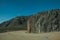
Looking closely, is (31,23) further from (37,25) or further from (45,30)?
(45,30)

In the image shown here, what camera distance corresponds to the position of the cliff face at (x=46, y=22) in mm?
34750

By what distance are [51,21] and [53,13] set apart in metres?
2.56

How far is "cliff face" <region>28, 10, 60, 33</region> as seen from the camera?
3475 centimetres

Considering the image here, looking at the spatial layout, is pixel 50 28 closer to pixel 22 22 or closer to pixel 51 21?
pixel 51 21

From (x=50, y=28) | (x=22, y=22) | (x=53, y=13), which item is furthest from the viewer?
(x=22, y=22)

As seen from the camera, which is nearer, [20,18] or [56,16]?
[56,16]

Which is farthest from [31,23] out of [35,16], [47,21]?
[47,21]

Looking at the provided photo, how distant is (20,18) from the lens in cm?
12412

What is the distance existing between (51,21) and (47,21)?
33.3 inches

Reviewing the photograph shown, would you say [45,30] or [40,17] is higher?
[40,17]

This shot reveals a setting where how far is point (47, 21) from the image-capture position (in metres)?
35.7

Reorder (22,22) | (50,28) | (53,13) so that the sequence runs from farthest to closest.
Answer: (22,22) < (53,13) < (50,28)

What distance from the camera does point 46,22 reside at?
35.6m

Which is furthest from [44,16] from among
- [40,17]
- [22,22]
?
[22,22]
